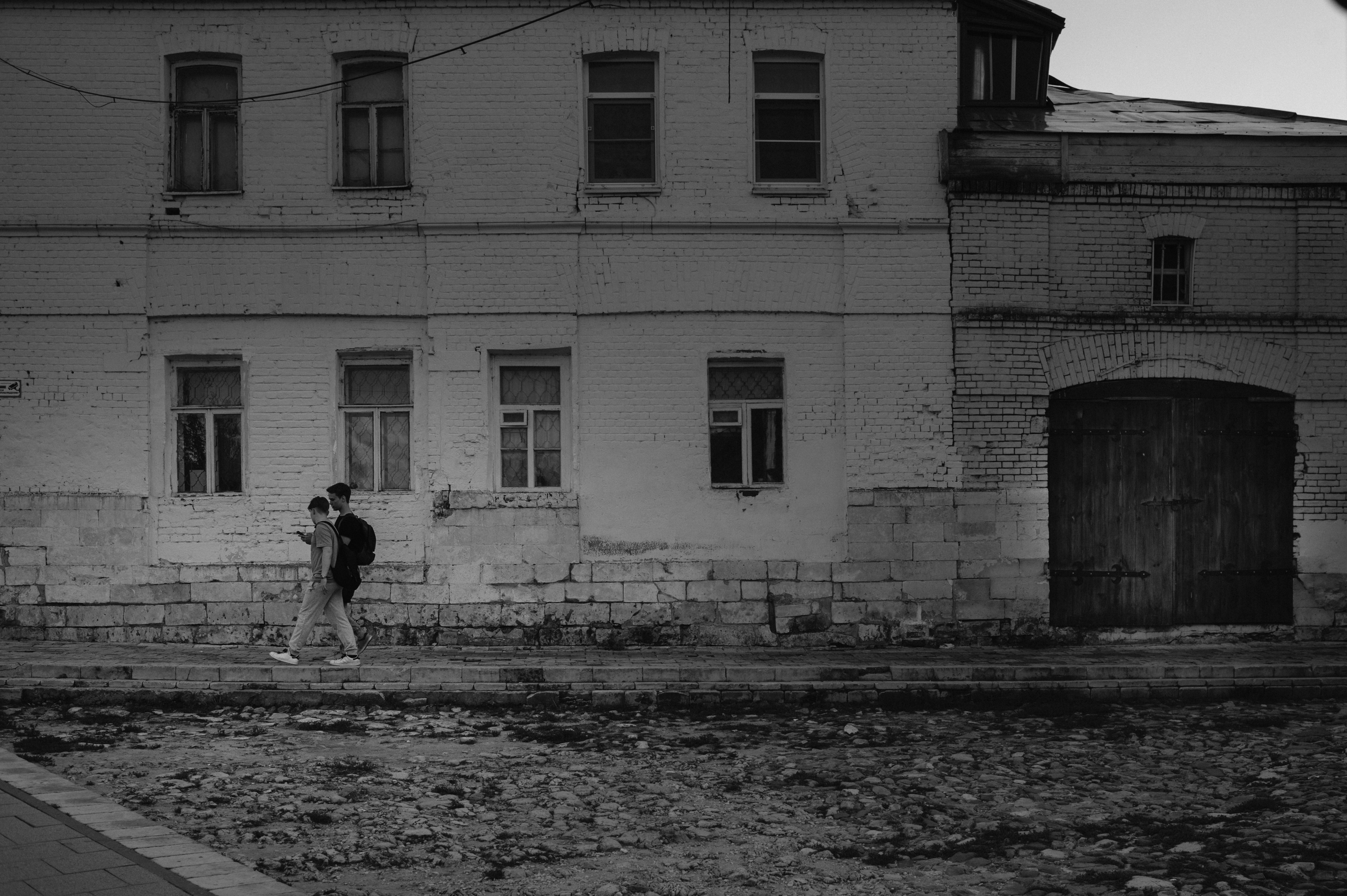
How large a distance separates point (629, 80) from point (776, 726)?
757 cm

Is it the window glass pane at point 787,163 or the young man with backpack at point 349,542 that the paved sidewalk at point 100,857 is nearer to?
the young man with backpack at point 349,542

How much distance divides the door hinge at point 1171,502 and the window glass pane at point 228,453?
9.88 meters

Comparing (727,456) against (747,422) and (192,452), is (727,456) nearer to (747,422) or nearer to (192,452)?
(747,422)

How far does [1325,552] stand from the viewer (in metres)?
14.8

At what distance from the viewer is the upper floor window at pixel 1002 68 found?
15.4 metres

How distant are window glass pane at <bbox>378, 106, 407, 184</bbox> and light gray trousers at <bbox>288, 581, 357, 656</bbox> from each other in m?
4.72

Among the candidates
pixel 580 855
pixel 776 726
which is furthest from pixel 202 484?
pixel 580 855

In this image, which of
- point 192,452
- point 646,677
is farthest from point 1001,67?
point 192,452

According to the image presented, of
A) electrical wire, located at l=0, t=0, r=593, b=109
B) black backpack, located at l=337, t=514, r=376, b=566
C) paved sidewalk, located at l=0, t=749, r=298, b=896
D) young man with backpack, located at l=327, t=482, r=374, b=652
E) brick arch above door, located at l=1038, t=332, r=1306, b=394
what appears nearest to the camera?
paved sidewalk, located at l=0, t=749, r=298, b=896

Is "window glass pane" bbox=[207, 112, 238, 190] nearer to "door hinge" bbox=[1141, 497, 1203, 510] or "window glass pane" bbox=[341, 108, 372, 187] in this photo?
"window glass pane" bbox=[341, 108, 372, 187]

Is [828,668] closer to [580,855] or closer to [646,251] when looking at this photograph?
[646,251]

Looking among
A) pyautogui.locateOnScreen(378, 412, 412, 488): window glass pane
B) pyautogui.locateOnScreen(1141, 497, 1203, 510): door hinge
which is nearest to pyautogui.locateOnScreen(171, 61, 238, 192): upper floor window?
pyautogui.locateOnScreen(378, 412, 412, 488): window glass pane

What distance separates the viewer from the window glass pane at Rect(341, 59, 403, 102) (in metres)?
14.6

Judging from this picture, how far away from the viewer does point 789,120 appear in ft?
48.4
